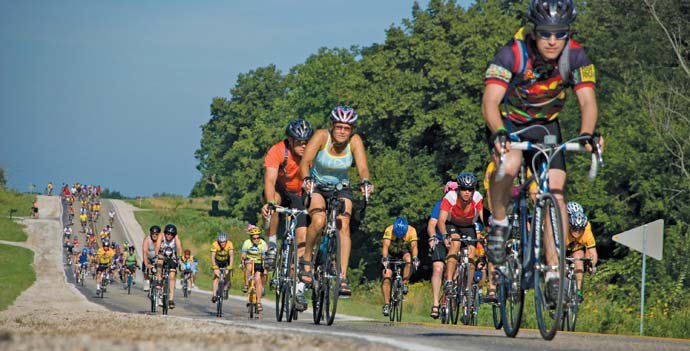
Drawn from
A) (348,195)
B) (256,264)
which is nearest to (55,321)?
(348,195)

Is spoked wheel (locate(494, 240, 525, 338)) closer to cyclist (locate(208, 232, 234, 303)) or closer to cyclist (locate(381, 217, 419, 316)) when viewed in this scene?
cyclist (locate(381, 217, 419, 316))

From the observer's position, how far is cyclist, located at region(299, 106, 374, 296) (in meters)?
12.1

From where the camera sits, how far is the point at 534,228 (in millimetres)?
8336

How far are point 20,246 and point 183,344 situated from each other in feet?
239

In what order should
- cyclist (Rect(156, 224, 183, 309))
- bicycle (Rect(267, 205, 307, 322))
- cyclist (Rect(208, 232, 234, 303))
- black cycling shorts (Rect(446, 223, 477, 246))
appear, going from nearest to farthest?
bicycle (Rect(267, 205, 307, 322)) < black cycling shorts (Rect(446, 223, 477, 246)) < cyclist (Rect(156, 224, 183, 309)) < cyclist (Rect(208, 232, 234, 303))

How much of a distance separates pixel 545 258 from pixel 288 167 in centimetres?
678

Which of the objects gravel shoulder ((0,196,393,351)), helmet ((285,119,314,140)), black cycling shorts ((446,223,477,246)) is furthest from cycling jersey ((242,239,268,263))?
helmet ((285,119,314,140))

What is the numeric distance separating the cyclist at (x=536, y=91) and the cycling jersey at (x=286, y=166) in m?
6.12

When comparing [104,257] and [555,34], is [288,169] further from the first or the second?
[104,257]

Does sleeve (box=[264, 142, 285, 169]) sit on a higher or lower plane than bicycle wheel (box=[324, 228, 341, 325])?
higher

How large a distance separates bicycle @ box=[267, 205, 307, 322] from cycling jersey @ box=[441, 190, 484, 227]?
10.8ft

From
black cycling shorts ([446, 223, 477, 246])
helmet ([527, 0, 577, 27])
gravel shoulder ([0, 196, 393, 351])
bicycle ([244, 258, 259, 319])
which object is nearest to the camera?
gravel shoulder ([0, 196, 393, 351])

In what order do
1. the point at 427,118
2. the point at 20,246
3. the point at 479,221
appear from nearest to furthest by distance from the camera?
the point at 479,221, the point at 427,118, the point at 20,246

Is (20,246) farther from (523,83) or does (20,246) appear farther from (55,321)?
(523,83)
